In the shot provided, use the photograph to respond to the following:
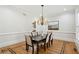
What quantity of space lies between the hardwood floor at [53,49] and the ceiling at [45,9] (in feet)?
2.27

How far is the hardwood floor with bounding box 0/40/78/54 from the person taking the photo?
4.91 ft

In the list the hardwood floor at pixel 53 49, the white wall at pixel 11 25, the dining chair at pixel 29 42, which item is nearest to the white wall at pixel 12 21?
the white wall at pixel 11 25

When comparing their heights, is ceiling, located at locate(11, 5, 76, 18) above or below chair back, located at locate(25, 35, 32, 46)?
above

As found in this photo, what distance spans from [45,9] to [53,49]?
37.3 inches

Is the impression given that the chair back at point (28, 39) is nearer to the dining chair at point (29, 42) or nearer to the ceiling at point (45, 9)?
the dining chair at point (29, 42)

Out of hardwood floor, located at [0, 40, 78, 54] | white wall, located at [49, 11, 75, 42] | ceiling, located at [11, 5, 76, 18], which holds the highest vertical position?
ceiling, located at [11, 5, 76, 18]

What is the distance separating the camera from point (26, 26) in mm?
1657

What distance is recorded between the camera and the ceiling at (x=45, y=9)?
1523mm

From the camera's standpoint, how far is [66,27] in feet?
5.25

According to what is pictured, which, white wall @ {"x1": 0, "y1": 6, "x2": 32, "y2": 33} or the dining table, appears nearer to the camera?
white wall @ {"x1": 0, "y1": 6, "x2": 32, "y2": 33}

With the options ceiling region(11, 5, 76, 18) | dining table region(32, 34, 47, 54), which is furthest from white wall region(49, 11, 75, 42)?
dining table region(32, 34, 47, 54)

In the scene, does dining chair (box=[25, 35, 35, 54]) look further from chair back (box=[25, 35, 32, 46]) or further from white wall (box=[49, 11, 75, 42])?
white wall (box=[49, 11, 75, 42])

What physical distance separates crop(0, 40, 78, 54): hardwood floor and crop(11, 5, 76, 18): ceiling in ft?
2.27
